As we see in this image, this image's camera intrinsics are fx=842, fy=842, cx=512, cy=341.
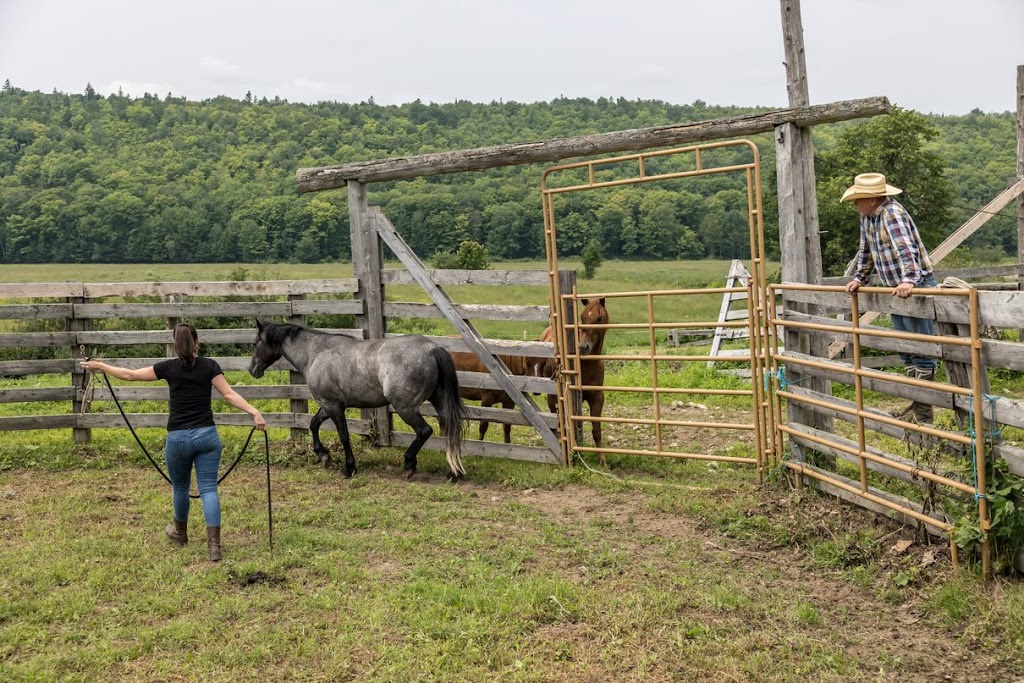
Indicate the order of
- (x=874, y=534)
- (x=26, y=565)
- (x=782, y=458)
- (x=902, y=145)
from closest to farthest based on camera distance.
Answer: (x=874, y=534), (x=26, y=565), (x=782, y=458), (x=902, y=145)

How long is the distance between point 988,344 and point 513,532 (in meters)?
3.44

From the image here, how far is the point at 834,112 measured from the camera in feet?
21.1

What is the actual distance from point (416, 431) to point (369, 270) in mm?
2075

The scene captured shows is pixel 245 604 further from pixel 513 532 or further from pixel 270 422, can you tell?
pixel 270 422

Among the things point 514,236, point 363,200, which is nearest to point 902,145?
point 514,236

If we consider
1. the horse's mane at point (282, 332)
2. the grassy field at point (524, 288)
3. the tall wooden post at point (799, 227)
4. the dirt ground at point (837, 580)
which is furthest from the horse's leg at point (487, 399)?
the grassy field at point (524, 288)

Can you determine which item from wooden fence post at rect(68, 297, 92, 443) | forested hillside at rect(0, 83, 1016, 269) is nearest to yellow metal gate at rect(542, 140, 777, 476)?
wooden fence post at rect(68, 297, 92, 443)

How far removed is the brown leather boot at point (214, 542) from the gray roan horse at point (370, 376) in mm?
2540

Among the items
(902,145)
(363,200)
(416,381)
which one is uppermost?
(902,145)

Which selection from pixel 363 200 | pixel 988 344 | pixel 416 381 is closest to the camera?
pixel 988 344

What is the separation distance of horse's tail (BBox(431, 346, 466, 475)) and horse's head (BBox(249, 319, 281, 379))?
6.84ft

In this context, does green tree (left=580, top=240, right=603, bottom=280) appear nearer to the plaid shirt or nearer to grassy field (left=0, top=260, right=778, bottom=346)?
grassy field (left=0, top=260, right=778, bottom=346)

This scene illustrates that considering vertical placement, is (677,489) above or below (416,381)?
below

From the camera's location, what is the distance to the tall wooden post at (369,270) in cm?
937
